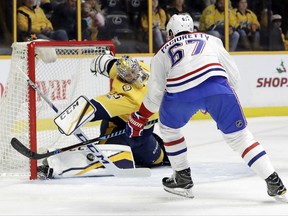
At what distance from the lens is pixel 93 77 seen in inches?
251

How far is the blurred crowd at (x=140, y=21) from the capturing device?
8.76 m

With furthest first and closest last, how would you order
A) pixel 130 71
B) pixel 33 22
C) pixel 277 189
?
pixel 33 22, pixel 130 71, pixel 277 189

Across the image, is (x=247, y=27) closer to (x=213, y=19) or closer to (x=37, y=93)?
(x=213, y=19)

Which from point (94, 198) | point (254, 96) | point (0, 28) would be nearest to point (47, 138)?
point (94, 198)

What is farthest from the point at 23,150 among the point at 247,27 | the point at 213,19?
the point at 247,27

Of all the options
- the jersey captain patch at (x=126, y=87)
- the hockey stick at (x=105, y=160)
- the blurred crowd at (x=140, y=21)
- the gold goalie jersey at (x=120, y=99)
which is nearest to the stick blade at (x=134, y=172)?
the hockey stick at (x=105, y=160)

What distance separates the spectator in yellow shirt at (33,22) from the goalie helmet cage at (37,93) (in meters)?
2.36

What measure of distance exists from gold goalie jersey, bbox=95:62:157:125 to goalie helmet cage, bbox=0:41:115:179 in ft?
1.31

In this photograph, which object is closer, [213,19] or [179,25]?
[179,25]

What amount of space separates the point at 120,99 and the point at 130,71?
19 cm

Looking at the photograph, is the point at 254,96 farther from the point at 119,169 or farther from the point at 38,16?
the point at 119,169

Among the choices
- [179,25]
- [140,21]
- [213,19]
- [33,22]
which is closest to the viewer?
[179,25]

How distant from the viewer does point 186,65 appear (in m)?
4.48

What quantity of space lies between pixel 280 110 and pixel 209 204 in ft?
17.3
